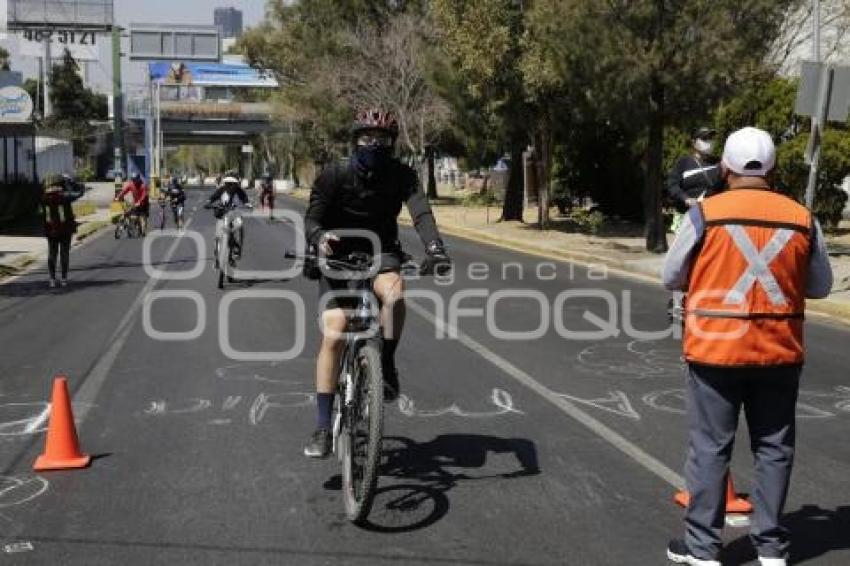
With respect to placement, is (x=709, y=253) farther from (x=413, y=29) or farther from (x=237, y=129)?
(x=237, y=129)

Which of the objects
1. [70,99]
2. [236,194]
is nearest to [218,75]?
[70,99]

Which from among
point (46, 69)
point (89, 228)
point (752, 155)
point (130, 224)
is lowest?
point (89, 228)

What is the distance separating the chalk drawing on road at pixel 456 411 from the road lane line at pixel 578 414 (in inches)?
14.7

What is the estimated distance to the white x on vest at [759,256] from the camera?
4.07 m

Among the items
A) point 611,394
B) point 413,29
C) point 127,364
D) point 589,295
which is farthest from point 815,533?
point 413,29

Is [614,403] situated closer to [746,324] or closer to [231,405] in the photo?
[231,405]

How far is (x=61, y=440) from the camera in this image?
6094 mm

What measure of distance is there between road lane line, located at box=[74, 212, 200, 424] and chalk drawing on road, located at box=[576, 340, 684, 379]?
4303 millimetres

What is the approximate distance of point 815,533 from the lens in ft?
16.3

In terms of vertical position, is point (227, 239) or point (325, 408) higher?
point (325, 408)

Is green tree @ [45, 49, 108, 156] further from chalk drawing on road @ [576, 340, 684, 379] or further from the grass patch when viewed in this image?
chalk drawing on road @ [576, 340, 684, 379]

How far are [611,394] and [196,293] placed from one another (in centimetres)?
889

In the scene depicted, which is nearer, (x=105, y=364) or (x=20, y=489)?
(x=20, y=489)

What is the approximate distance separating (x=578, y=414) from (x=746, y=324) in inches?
137
